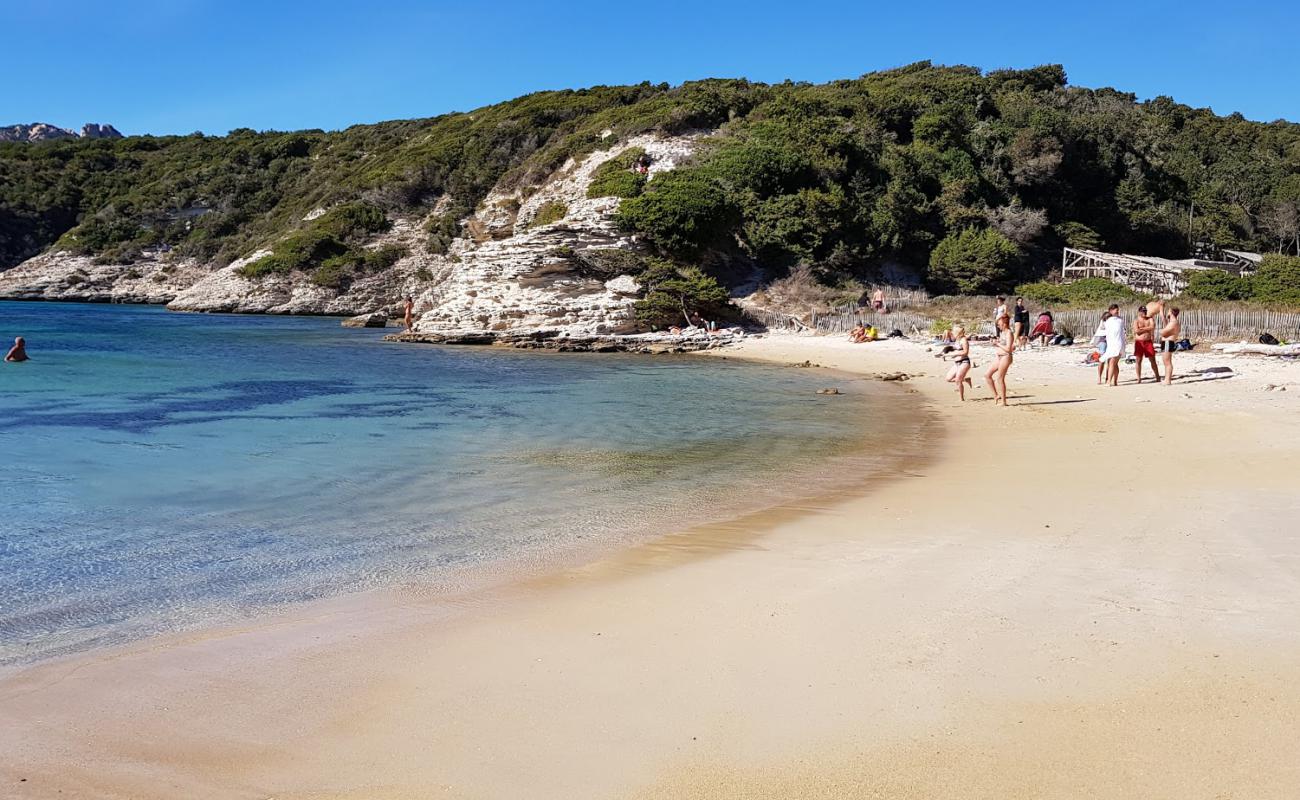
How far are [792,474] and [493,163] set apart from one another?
4918 cm

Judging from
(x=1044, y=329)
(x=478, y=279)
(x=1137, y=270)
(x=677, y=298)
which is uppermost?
(x=1137, y=270)

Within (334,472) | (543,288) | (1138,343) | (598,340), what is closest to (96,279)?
(543,288)

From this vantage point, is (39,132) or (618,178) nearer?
(618,178)

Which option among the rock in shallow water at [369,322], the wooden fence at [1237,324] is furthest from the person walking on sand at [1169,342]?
the rock in shallow water at [369,322]

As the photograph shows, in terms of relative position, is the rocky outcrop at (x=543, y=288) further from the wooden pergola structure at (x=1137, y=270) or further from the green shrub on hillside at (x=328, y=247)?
the wooden pergola structure at (x=1137, y=270)

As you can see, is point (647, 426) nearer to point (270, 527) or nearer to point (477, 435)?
point (477, 435)

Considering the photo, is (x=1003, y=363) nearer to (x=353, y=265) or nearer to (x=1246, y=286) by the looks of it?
→ (x=1246, y=286)

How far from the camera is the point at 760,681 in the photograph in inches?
157

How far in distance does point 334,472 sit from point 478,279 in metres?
25.0

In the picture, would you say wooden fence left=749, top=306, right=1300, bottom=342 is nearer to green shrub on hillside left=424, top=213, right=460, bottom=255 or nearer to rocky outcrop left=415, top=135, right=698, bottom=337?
rocky outcrop left=415, top=135, right=698, bottom=337

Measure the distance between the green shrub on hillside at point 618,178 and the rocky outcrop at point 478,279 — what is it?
65cm

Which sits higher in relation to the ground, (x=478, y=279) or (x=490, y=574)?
(x=478, y=279)

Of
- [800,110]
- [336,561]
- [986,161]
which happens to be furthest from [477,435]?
[986,161]

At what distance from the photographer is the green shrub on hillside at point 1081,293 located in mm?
29641
